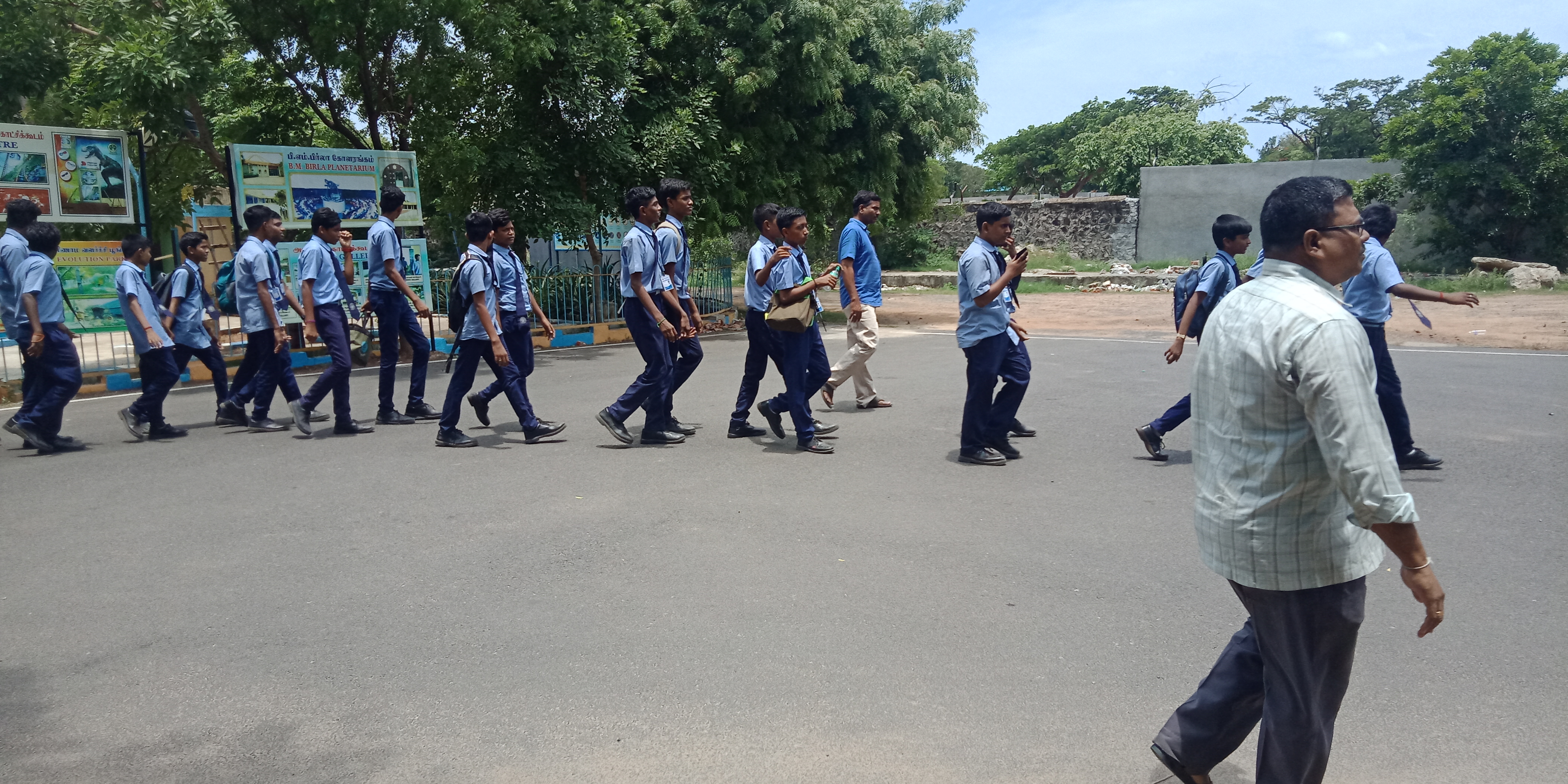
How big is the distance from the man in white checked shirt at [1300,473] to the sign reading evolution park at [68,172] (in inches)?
451

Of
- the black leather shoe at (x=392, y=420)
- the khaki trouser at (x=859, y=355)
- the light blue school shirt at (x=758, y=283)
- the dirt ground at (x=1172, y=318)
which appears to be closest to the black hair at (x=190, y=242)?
the black leather shoe at (x=392, y=420)

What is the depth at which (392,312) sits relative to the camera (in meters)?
8.59

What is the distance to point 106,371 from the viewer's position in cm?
1121

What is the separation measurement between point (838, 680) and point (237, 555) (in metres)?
3.20

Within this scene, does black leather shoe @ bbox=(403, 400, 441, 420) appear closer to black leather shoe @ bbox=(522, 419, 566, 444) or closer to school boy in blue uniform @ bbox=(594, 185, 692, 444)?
black leather shoe @ bbox=(522, 419, 566, 444)

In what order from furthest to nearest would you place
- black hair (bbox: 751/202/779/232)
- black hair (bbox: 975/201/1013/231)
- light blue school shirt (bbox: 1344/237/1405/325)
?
black hair (bbox: 751/202/779/232), black hair (bbox: 975/201/1013/231), light blue school shirt (bbox: 1344/237/1405/325)

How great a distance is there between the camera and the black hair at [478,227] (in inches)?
302

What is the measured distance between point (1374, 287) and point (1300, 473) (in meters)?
4.90

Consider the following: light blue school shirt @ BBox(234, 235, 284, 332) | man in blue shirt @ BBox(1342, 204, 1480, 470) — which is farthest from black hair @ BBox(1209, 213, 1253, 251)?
light blue school shirt @ BBox(234, 235, 284, 332)

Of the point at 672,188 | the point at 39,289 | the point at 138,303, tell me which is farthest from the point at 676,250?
the point at 39,289

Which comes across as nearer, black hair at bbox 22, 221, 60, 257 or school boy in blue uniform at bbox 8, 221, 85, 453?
school boy in blue uniform at bbox 8, 221, 85, 453

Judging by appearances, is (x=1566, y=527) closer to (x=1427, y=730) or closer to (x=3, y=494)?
(x=1427, y=730)

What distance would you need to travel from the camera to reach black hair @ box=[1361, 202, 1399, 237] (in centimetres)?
662

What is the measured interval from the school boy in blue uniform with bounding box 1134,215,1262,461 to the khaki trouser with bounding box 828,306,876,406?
100 inches
